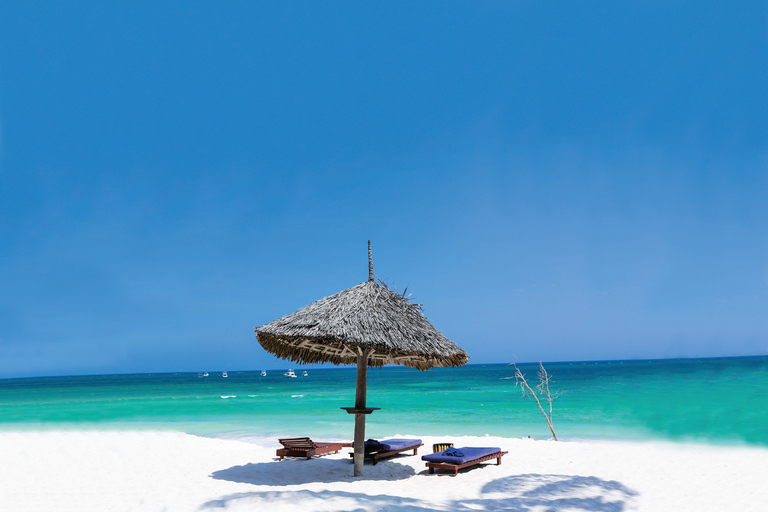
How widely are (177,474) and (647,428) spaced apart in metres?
15.3

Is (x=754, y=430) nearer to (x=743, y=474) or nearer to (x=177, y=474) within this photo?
(x=743, y=474)

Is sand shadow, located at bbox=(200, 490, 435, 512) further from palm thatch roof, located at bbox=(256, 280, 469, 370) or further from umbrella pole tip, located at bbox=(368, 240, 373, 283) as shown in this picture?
umbrella pole tip, located at bbox=(368, 240, 373, 283)

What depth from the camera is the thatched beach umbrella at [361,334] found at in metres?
6.77

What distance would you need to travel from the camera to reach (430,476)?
7.83m

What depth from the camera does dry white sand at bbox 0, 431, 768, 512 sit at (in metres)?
6.01

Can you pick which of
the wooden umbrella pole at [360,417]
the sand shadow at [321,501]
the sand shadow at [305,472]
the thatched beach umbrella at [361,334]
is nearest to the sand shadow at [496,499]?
the sand shadow at [321,501]

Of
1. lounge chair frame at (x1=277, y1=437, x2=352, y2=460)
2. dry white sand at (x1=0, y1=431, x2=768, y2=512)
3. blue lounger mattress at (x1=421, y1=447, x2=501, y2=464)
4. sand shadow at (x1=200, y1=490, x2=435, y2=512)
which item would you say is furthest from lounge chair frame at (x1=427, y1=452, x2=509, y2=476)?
lounge chair frame at (x1=277, y1=437, x2=352, y2=460)

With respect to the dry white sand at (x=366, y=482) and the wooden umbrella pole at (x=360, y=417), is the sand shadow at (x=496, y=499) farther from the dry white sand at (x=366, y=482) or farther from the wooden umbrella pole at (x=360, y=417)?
the wooden umbrella pole at (x=360, y=417)

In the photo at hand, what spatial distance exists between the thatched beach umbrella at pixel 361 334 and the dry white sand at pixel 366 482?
4.03ft

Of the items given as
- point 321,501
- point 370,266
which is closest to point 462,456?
point 321,501

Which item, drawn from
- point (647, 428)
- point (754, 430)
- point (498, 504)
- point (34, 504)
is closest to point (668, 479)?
point (498, 504)

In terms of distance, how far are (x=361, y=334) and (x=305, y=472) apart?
9.85ft

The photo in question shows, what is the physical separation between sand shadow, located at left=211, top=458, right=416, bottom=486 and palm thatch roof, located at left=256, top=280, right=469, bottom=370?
1.76 meters

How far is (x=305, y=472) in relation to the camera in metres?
8.15
